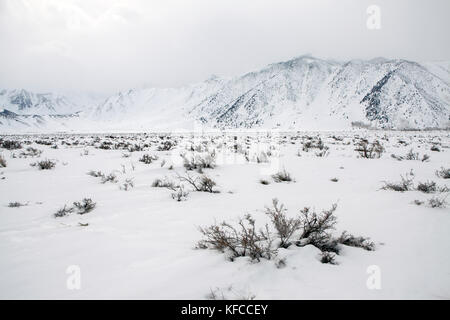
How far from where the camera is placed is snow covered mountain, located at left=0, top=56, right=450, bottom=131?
5969cm

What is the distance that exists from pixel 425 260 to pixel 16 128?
9274cm

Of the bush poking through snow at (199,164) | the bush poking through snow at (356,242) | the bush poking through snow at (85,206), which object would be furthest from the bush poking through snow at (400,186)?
the bush poking through snow at (85,206)

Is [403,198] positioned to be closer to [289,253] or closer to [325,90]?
[289,253]

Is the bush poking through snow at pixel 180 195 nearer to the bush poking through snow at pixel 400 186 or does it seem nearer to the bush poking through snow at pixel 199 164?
the bush poking through snow at pixel 199 164

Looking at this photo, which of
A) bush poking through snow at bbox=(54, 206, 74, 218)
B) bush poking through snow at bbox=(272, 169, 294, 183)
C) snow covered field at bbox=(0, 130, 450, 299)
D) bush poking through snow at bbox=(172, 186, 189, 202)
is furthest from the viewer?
bush poking through snow at bbox=(272, 169, 294, 183)

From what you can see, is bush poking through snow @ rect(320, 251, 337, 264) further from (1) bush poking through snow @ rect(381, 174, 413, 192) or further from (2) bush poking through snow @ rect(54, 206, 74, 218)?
Result: (2) bush poking through snow @ rect(54, 206, 74, 218)

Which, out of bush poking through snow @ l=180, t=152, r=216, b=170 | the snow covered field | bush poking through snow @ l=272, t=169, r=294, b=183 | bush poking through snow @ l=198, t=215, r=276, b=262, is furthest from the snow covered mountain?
bush poking through snow @ l=198, t=215, r=276, b=262

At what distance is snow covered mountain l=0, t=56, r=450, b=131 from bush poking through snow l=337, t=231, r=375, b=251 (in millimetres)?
59786

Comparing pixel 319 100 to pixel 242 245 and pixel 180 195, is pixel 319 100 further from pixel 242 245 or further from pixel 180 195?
pixel 242 245

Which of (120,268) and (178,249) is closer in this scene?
(120,268)

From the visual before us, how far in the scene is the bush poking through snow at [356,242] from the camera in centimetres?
248

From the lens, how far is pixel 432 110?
5803 centimetres

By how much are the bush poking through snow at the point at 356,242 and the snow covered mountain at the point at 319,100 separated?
59.8 m
